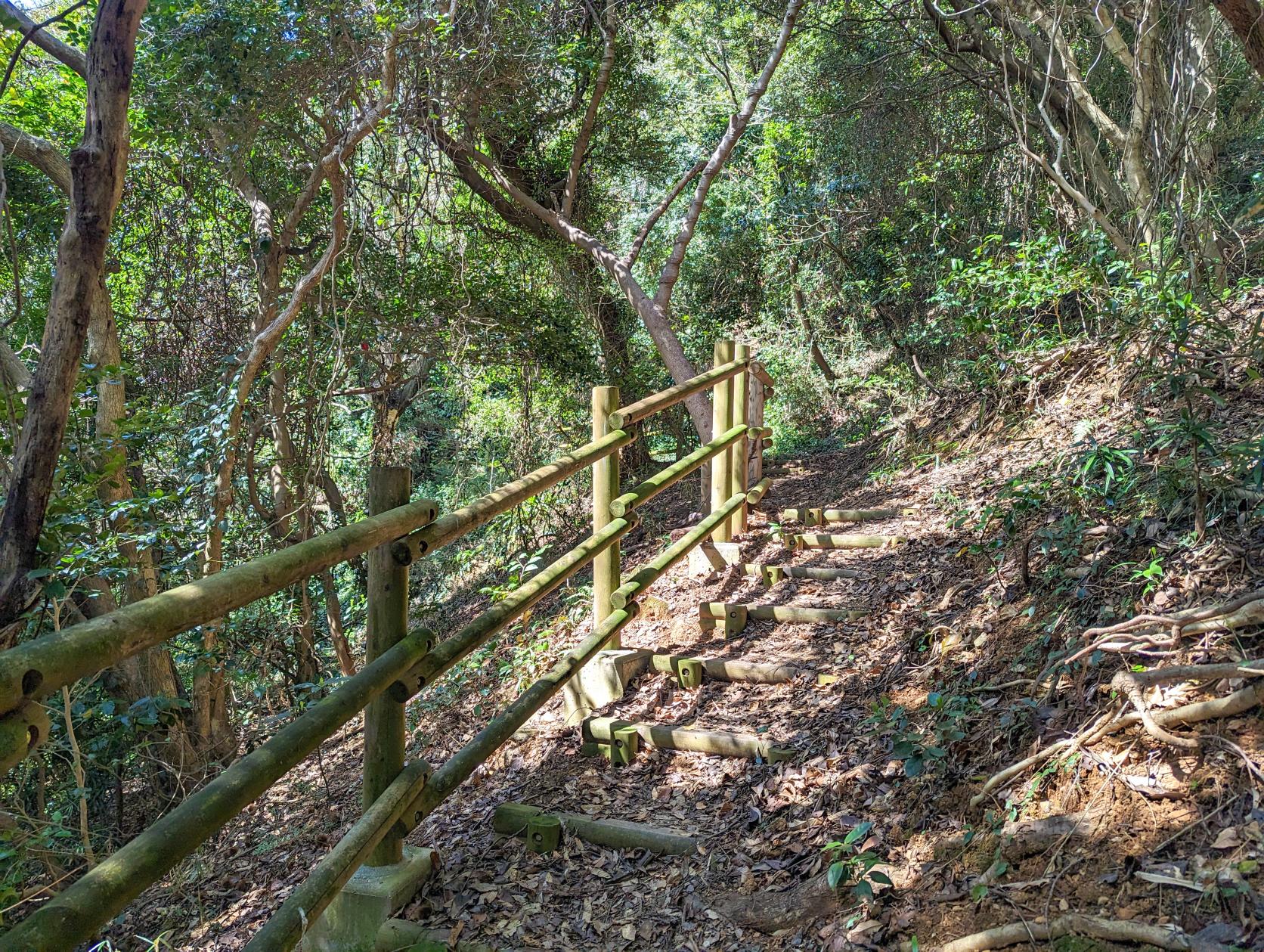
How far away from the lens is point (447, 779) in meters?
2.78

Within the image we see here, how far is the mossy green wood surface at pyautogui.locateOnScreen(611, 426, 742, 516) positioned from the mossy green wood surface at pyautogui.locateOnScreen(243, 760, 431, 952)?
66.2 inches

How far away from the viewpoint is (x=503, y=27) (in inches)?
295

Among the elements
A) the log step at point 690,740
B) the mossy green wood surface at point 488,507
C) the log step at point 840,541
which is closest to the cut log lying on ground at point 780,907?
the log step at point 690,740

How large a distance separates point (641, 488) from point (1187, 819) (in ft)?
8.65

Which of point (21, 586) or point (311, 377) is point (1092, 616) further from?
point (311, 377)

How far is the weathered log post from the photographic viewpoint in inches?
224

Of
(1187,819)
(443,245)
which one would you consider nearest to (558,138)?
(443,245)

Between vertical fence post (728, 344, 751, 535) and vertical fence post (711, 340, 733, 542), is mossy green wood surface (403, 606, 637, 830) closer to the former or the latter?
vertical fence post (711, 340, 733, 542)

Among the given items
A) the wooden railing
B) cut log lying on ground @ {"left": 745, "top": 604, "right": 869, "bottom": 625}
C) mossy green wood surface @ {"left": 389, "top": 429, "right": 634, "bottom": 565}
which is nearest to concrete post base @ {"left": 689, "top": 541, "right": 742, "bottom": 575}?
cut log lying on ground @ {"left": 745, "top": 604, "right": 869, "bottom": 625}

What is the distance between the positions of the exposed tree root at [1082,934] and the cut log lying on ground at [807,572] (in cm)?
323

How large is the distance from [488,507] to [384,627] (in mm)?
601

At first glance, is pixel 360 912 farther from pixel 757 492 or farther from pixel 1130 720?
pixel 757 492

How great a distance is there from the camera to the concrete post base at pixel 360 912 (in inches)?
Answer: 102

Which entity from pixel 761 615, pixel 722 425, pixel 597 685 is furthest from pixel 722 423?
pixel 597 685
